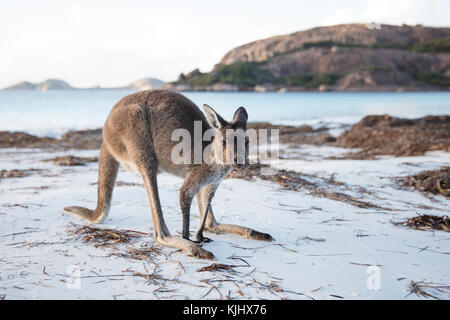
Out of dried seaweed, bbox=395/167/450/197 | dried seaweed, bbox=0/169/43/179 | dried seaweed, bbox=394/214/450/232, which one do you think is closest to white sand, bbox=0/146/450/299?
dried seaweed, bbox=394/214/450/232

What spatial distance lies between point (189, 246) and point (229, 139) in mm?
891

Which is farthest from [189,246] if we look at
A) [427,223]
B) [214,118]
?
[427,223]

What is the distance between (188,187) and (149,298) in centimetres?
103

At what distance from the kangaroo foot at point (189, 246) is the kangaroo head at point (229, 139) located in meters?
0.69

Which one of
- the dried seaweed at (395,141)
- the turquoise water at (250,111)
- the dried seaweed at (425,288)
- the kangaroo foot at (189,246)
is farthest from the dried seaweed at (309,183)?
the turquoise water at (250,111)

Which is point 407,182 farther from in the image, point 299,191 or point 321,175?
point 299,191

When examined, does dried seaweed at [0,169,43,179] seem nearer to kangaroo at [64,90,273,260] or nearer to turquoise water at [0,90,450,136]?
kangaroo at [64,90,273,260]

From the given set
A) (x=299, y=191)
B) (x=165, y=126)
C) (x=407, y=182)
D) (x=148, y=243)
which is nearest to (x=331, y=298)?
(x=148, y=243)

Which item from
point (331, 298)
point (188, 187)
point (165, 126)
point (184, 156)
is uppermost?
point (165, 126)

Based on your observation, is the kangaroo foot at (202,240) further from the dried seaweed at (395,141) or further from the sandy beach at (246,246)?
the dried seaweed at (395,141)

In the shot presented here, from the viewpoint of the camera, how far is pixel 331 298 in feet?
6.72

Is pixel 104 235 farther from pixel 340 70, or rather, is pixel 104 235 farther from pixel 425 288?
pixel 340 70

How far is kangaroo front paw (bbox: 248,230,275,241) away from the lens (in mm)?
2992

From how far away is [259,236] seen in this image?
9.88ft
